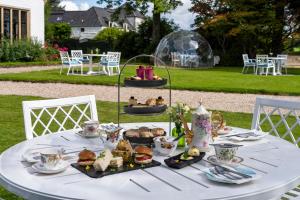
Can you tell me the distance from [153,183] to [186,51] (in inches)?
754

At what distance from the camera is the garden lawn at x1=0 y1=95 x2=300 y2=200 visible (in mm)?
5301

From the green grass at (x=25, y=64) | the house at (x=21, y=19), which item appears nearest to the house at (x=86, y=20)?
the house at (x=21, y=19)

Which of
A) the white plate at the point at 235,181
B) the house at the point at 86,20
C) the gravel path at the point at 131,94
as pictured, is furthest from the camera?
the house at the point at 86,20

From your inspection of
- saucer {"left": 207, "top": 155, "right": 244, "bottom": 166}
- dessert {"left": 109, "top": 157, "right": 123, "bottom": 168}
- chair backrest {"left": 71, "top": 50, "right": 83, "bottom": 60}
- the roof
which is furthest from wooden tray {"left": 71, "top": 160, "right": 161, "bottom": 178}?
the roof

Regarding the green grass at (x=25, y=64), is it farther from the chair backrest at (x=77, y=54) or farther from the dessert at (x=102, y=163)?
the dessert at (x=102, y=163)

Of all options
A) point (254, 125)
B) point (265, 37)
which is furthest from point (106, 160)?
point (265, 37)

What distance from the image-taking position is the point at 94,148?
231 cm

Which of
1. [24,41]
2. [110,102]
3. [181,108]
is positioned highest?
[24,41]

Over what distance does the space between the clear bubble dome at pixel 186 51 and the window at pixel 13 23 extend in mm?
6811

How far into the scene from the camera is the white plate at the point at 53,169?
183 cm

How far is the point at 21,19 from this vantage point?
68.7 ft

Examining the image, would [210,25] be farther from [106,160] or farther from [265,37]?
[106,160]

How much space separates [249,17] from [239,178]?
21.2 metres

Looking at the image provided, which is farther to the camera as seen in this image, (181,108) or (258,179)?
(181,108)
